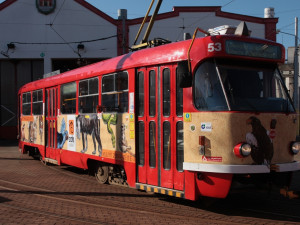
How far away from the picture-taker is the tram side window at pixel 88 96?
954 centimetres

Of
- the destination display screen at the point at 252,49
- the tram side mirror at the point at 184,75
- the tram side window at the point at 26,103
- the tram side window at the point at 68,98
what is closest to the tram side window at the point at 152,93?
the tram side mirror at the point at 184,75

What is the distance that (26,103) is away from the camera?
15.9 metres

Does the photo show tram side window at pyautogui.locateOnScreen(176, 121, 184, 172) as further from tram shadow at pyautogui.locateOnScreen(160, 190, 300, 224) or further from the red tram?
tram shadow at pyautogui.locateOnScreen(160, 190, 300, 224)

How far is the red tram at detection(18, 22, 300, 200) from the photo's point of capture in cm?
631

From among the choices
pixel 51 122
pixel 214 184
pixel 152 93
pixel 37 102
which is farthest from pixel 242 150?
pixel 37 102

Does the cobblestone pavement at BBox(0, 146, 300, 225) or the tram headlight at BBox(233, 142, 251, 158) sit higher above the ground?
the tram headlight at BBox(233, 142, 251, 158)

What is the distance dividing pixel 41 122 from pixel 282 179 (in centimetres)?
931

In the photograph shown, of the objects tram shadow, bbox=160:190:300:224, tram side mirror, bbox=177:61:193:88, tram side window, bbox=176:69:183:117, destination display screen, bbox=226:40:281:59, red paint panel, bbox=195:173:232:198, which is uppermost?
destination display screen, bbox=226:40:281:59

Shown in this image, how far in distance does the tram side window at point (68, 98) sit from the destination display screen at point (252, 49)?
17.7 ft

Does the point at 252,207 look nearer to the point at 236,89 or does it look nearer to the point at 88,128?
the point at 236,89

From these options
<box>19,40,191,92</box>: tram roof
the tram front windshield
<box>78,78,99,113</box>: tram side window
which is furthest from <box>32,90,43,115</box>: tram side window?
the tram front windshield

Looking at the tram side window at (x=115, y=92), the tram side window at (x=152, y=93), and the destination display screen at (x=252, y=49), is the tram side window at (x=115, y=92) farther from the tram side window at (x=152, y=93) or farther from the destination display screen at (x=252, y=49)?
the destination display screen at (x=252, y=49)

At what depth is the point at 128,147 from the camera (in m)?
8.09

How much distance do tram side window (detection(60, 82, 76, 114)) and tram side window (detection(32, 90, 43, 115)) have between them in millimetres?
2343
